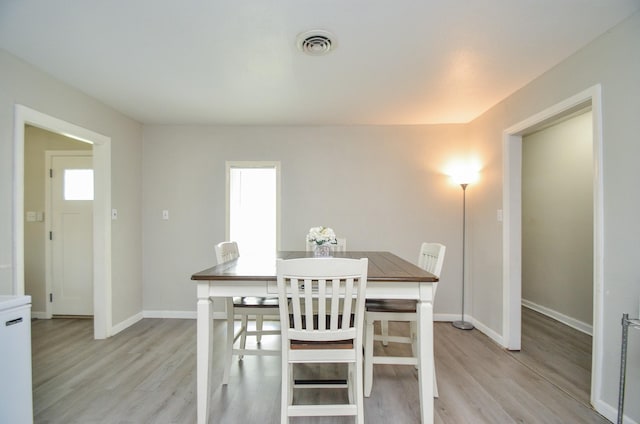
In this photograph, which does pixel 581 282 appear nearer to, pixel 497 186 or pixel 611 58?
pixel 497 186

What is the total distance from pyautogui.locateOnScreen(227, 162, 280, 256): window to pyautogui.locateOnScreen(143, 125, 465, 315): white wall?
15 cm

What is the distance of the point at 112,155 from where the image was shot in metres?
3.06

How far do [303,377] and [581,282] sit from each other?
126 inches

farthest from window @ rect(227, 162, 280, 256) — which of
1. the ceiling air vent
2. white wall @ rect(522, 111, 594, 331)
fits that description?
white wall @ rect(522, 111, 594, 331)

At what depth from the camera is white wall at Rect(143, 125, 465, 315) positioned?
352 centimetres

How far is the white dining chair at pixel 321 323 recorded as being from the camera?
1.42 meters

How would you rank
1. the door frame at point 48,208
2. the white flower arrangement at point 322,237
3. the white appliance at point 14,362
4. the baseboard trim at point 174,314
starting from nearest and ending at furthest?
the white appliance at point 14,362 < the white flower arrangement at point 322,237 < the door frame at point 48,208 < the baseboard trim at point 174,314

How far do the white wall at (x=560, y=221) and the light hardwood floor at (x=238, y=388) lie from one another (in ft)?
4.34

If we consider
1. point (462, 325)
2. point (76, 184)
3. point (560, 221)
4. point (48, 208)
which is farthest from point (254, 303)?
point (560, 221)

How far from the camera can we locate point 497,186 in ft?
9.48

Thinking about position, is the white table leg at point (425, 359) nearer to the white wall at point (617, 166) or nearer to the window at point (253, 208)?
the white wall at point (617, 166)

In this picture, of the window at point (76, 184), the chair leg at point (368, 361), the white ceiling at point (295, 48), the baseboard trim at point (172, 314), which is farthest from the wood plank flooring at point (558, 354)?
the window at point (76, 184)

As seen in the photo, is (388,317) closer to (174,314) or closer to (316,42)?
(316,42)

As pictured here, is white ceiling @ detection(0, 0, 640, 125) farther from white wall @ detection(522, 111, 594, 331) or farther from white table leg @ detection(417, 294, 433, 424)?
white table leg @ detection(417, 294, 433, 424)
